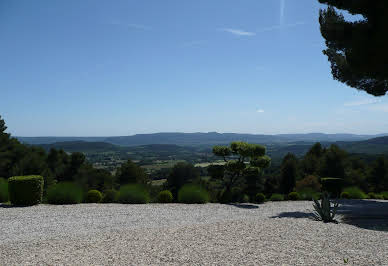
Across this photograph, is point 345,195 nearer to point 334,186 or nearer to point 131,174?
point 334,186

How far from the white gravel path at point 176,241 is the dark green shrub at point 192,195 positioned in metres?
3.27

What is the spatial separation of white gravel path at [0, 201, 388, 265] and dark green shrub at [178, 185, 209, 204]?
3273 mm

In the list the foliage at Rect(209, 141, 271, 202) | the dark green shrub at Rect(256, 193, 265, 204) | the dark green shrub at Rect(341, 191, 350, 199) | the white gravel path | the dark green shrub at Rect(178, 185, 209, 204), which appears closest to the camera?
the white gravel path

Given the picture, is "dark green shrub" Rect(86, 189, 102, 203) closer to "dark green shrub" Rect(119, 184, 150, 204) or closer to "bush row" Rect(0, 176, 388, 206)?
"bush row" Rect(0, 176, 388, 206)

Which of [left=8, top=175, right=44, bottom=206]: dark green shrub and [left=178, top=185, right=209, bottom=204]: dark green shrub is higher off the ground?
[left=8, top=175, right=44, bottom=206]: dark green shrub

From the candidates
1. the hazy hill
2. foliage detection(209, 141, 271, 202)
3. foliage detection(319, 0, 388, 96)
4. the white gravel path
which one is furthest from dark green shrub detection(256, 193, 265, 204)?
the hazy hill

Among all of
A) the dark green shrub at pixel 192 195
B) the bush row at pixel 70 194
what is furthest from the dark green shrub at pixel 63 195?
the dark green shrub at pixel 192 195

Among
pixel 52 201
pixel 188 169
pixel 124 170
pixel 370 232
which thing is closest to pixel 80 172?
pixel 124 170

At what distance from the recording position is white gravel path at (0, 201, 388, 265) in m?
4.71

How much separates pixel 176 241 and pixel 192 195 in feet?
20.6

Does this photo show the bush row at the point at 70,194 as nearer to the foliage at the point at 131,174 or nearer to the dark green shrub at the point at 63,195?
the dark green shrub at the point at 63,195

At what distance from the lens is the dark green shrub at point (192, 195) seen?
12.0 meters

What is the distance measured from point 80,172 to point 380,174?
1554 inches

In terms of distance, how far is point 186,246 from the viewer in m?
5.38
